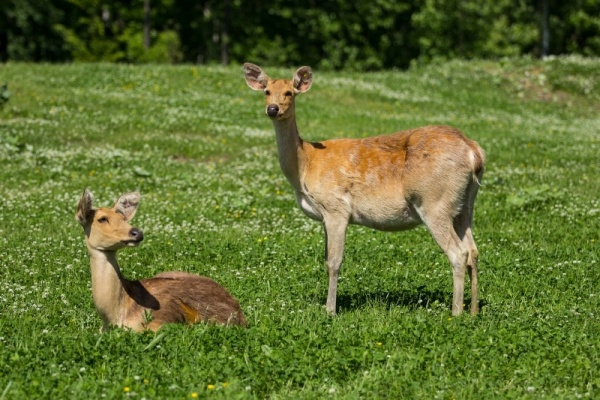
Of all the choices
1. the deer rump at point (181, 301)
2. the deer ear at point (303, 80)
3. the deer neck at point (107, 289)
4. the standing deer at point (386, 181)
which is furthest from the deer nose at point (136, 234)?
the deer ear at point (303, 80)

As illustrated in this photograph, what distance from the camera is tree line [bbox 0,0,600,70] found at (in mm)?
66438

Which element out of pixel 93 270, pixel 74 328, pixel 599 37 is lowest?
pixel 599 37

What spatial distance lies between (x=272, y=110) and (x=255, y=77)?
82cm

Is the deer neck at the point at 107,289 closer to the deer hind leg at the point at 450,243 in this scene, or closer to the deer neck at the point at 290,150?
the deer neck at the point at 290,150

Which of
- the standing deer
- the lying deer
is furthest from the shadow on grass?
the lying deer

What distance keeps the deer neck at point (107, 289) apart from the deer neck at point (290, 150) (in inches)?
113

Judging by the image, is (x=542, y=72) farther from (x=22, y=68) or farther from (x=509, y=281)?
(x=509, y=281)

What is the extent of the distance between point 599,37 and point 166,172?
57807 mm

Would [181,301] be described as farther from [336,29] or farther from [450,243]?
[336,29]

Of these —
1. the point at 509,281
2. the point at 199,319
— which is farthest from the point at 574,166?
the point at 199,319

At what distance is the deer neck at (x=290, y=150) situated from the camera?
10711 millimetres

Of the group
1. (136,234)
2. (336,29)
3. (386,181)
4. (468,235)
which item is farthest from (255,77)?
(336,29)

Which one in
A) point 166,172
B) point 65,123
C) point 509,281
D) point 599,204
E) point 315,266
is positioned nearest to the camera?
point 509,281

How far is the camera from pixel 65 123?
81.8 ft
